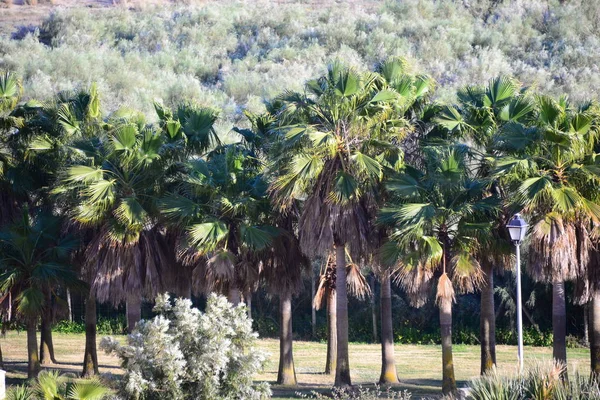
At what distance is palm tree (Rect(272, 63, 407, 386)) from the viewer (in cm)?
2091

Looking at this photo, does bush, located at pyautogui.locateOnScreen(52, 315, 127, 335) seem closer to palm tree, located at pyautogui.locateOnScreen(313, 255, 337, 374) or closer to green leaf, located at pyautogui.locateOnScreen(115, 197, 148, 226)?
palm tree, located at pyautogui.locateOnScreen(313, 255, 337, 374)

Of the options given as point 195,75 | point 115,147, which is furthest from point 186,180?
point 195,75

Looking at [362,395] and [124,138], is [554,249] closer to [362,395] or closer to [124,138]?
[362,395]

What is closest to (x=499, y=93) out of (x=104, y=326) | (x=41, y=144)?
(x=41, y=144)

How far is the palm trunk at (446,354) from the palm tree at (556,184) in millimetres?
2440

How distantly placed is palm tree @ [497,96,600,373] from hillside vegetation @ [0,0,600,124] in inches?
1155

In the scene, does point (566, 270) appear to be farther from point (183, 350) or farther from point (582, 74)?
point (582, 74)

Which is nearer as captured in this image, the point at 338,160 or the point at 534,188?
the point at 534,188

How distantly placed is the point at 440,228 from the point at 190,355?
9.04 meters

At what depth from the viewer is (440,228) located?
21.1 metres

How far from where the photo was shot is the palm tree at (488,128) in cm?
2200

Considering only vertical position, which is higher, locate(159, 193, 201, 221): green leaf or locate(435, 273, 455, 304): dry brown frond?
locate(159, 193, 201, 221): green leaf

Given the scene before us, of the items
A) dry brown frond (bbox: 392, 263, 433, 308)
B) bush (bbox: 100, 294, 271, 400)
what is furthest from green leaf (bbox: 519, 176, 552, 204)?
bush (bbox: 100, 294, 271, 400)

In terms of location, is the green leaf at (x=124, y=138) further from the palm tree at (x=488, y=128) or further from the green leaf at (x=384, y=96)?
the palm tree at (x=488, y=128)
